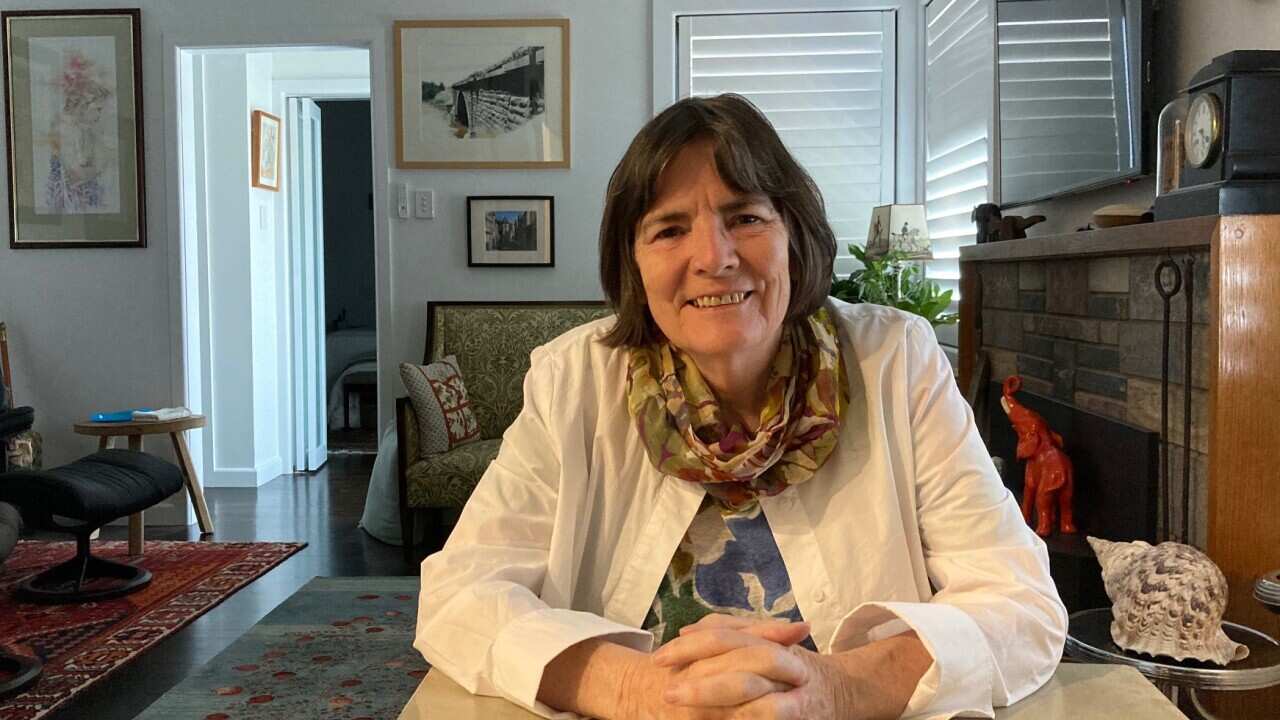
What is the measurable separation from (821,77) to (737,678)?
4.46 m

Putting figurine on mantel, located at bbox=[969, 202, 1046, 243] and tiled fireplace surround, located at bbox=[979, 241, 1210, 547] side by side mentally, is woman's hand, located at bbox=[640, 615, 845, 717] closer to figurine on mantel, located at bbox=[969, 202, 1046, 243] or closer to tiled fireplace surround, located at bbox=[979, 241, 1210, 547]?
tiled fireplace surround, located at bbox=[979, 241, 1210, 547]

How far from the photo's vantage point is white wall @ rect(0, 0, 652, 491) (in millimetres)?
5070

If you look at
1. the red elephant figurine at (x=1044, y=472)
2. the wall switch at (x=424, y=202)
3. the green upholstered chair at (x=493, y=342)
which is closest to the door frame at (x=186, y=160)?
the wall switch at (x=424, y=202)

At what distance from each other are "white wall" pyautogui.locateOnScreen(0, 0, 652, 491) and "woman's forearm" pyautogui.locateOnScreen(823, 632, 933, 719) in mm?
4078

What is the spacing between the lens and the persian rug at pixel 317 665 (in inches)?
112

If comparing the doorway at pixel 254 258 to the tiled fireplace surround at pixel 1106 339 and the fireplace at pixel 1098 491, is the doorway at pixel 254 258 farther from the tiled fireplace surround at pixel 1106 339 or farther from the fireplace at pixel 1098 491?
the fireplace at pixel 1098 491

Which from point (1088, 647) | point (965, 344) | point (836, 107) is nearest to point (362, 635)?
point (965, 344)

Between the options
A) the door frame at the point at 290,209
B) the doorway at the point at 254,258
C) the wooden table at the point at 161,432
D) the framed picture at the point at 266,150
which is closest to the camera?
the wooden table at the point at 161,432

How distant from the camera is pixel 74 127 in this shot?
5070 millimetres

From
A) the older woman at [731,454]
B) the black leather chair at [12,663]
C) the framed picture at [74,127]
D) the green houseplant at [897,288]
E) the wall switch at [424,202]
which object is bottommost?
the black leather chair at [12,663]

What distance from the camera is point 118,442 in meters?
5.25

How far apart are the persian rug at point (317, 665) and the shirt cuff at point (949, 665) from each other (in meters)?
2.04

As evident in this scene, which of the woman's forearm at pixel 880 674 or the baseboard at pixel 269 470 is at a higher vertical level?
the woman's forearm at pixel 880 674

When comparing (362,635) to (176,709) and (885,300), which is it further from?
(885,300)
